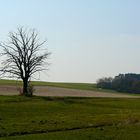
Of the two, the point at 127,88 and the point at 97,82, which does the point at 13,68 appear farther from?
the point at 97,82

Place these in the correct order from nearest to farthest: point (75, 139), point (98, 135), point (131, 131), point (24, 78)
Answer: point (75, 139) → point (98, 135) → point (131, 131) → point (24, 78)

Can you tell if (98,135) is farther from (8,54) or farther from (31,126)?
(8,54)

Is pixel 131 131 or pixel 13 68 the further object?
pixel 13 68

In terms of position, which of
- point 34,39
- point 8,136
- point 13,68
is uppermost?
point 34,39

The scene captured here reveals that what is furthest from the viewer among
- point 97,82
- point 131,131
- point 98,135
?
point 97,82

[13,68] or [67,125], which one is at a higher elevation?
[13,68]

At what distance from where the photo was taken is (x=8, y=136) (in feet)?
70.6

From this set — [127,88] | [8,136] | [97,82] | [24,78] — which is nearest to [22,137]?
[8,136]

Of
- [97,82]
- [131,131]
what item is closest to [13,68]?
[131,131]

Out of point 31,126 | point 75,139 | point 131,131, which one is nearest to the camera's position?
point 75,139

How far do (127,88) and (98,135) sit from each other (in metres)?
98.0

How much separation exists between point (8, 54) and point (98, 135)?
54.6 metres

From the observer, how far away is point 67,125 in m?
27.6

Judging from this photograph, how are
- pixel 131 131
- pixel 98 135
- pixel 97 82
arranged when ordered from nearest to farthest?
pixel 98 135 < pixel 131 131 < pixel 97 82
